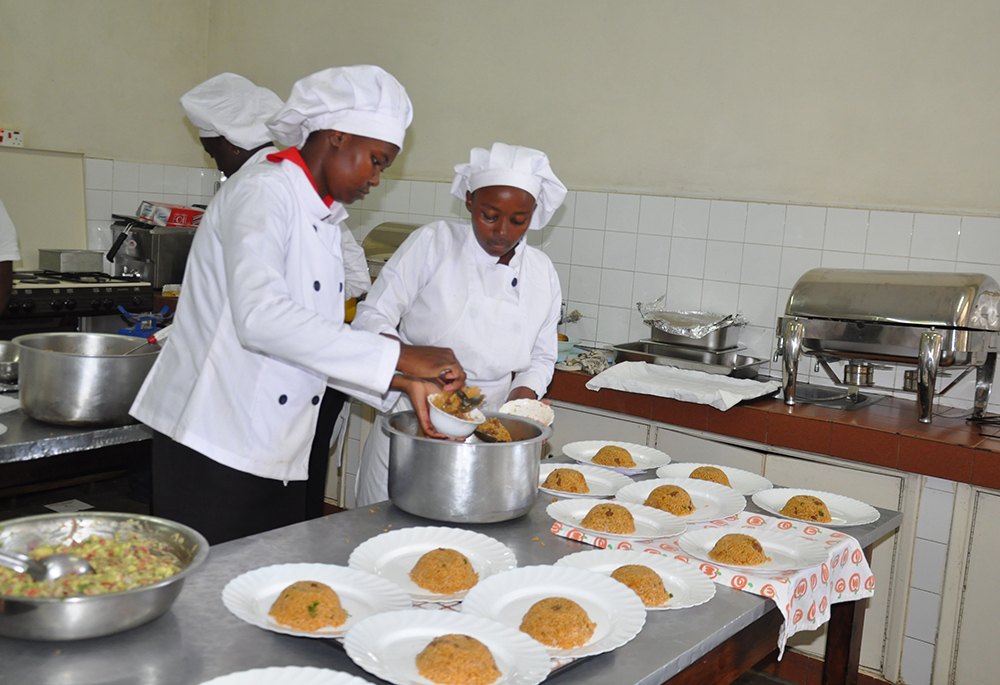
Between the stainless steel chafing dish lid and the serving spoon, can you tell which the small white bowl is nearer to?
the serving spoon

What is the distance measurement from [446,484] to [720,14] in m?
3.12

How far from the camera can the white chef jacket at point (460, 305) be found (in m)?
2.79

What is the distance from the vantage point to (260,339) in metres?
1.82

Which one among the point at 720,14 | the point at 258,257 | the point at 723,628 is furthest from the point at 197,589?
the point at 720,14

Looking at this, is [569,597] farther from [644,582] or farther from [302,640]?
[302,640]

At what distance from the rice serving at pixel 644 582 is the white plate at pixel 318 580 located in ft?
1.32

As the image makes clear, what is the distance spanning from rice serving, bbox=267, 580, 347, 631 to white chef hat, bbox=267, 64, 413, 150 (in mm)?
1061

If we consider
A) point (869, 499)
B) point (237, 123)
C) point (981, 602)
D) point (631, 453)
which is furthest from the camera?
point (237, 123)

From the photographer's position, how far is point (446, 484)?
1.83m

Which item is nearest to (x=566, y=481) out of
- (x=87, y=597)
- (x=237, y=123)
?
(x=87, y=597)

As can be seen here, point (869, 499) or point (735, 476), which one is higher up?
point (735, 476)

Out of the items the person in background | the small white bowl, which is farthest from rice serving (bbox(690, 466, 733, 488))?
the person in background

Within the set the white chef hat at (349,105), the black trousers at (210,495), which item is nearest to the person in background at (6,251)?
the black trousers at (210,495)

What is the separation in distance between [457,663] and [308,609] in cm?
27
